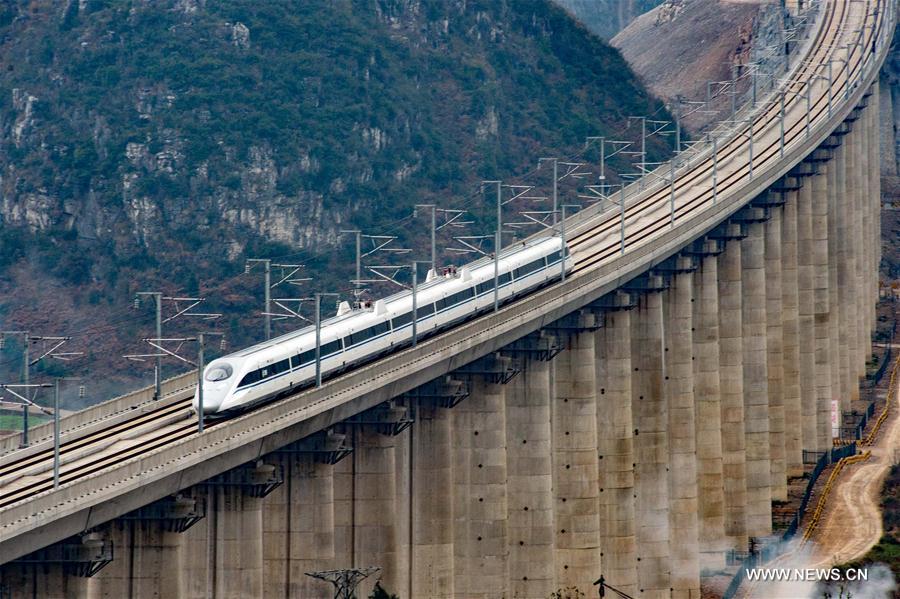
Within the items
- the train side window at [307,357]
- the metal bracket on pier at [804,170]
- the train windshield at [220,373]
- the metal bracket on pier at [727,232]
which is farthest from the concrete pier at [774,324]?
the train windshield at [220,373]

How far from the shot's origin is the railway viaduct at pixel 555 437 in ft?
327

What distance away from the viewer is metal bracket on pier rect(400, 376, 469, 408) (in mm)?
124750

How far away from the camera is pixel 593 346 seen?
141 metres

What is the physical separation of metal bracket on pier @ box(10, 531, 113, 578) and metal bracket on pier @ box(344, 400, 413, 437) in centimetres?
2550

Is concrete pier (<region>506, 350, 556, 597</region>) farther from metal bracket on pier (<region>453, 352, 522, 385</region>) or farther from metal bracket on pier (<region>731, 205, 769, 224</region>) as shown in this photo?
metal bracket on pier (<region>731, 205, 769, 224</region>)

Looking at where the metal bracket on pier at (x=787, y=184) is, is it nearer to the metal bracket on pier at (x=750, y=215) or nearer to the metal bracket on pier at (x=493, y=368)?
the metal bracket on pier at (x=750, y=215)

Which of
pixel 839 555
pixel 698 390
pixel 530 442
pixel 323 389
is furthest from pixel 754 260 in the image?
pixel 323 389

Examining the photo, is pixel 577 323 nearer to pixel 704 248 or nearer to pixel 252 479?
pixel 704 248

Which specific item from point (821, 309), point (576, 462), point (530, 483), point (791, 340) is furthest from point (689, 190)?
point (530, 483)

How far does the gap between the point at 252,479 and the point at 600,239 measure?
168ft

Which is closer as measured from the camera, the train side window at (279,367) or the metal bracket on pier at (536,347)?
the train side window at (279,367)

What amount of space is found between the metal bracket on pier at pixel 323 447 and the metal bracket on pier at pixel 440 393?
449 inches

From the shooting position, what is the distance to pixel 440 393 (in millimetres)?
125562

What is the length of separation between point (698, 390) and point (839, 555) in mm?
14318
